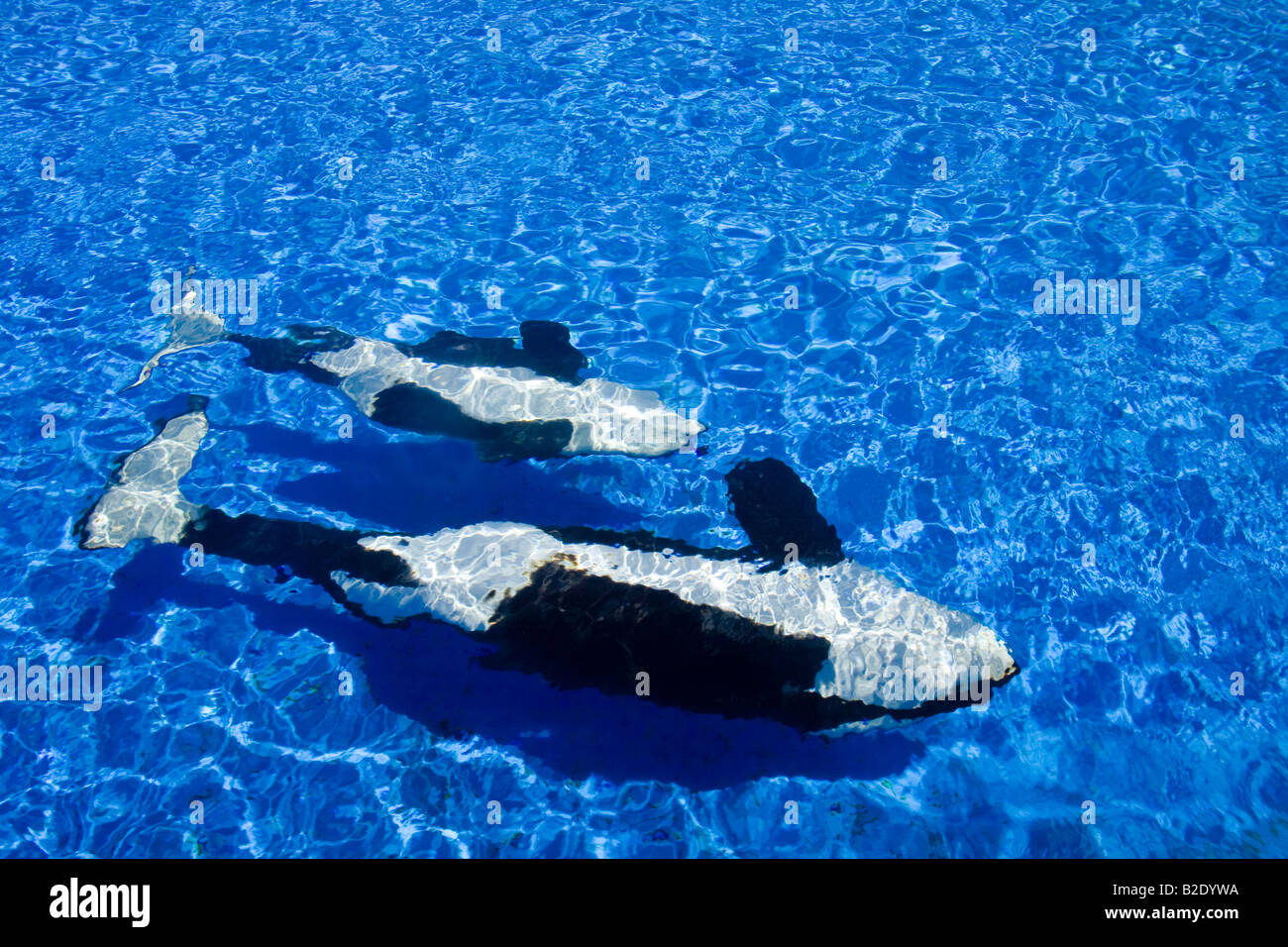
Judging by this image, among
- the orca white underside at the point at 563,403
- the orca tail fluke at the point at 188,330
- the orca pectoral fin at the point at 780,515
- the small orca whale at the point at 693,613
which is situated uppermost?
the orca tail fluke at the point at 188,330

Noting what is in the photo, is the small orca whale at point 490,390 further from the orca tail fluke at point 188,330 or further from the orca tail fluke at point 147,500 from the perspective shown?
the orca tail fluke at point 147,500

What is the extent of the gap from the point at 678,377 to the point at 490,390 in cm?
202

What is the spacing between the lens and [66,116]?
1220 cm

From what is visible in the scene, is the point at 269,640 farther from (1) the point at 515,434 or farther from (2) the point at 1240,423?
(2) the point at 1240,423

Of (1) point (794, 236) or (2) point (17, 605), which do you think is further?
(1) point (794, 236)

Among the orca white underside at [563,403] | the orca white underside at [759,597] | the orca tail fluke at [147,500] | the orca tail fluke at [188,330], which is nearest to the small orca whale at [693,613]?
the orca white underside at [759,597]

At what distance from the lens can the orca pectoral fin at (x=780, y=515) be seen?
680 cm

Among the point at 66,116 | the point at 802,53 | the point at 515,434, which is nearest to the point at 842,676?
the point at 515,434

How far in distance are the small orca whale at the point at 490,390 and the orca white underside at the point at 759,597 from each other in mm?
1223

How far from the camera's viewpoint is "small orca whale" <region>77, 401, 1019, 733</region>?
6.01 m

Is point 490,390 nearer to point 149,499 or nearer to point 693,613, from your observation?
point 693,613
